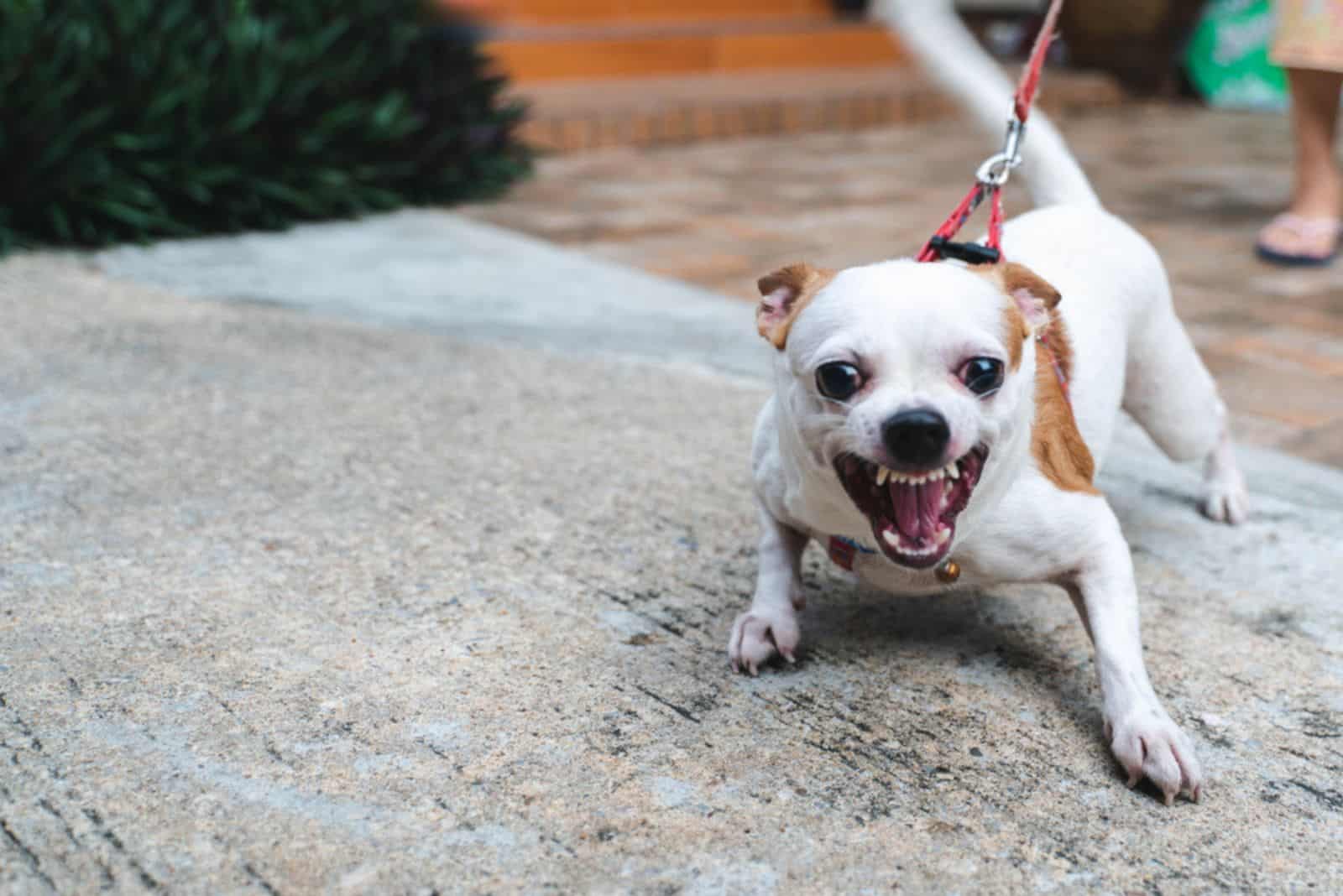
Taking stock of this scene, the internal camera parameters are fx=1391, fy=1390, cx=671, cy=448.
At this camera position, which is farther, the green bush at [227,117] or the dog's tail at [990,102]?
the green bush at [227,117]

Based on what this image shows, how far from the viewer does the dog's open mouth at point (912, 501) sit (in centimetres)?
168

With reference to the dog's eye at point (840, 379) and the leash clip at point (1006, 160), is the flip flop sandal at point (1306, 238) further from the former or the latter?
the dog's eye at point (840, 379)

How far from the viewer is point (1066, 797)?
1.73 meters

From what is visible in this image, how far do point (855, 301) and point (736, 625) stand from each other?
0.58 meters

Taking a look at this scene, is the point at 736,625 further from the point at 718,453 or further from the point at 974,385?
the point at 718,453

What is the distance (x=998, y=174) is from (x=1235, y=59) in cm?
729

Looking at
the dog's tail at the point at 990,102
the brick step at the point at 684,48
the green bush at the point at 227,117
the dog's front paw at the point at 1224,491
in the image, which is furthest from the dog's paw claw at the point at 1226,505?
the brick step at the point at 684,48

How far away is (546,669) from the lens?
2.01 meters

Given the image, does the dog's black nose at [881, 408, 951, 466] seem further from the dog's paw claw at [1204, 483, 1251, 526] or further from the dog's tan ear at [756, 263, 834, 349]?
the dog's paw claw at [1204, 483, 1251, 526]

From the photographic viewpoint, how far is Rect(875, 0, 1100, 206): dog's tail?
252cm

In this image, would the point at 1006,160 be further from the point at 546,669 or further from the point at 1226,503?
the point at 546,669

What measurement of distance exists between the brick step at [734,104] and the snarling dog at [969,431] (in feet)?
14.8

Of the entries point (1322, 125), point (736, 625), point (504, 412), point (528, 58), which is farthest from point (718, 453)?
point (528, 58)

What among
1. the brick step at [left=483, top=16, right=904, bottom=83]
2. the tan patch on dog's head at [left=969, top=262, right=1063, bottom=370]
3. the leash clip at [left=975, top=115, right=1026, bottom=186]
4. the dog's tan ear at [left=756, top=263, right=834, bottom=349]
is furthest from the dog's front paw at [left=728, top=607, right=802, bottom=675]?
the brick step at [left=483, top=16, right=904, bottom=83]
